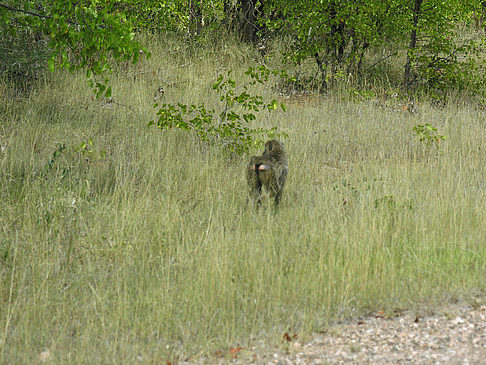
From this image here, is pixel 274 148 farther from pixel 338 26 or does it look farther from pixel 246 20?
pixel 246 20

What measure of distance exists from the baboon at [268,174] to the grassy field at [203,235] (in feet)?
0.94

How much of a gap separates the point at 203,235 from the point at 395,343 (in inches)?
92.8

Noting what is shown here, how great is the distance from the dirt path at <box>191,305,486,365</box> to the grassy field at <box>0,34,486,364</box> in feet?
0.60

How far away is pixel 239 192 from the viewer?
7.48m

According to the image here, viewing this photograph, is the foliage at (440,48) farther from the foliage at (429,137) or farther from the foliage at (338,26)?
the foliage at (429,137)

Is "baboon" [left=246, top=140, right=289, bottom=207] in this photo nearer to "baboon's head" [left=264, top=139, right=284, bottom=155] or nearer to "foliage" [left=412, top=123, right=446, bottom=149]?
"baboon's head" [left=264, top=139, right=284, bottom=155]

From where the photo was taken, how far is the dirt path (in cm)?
402

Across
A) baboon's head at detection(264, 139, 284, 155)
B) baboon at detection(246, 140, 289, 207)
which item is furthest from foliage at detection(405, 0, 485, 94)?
baboon at detection(246, 140, 289, 207)

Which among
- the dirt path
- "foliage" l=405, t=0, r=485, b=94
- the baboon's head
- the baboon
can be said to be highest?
"foliage" l=405, t=0, r=485, b=94

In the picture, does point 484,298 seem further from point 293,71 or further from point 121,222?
point 293,71

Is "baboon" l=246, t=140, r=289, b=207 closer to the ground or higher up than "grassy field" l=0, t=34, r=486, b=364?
higher up

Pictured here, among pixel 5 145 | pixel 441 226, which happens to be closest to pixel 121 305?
pixel 441 226

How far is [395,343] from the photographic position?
4254 mm

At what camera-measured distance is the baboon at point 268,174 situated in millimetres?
6645
